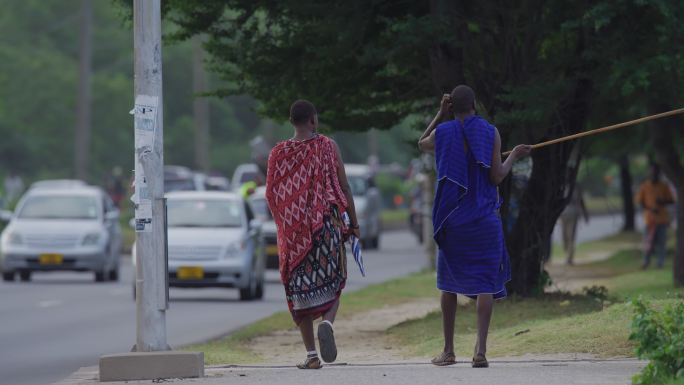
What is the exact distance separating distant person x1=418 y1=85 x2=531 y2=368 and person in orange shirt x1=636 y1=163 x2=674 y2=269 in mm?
16438

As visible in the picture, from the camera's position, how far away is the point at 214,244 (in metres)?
22.8

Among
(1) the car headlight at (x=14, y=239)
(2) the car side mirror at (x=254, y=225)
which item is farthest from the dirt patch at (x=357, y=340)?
(1) the car headlight at (x=14, y=239)

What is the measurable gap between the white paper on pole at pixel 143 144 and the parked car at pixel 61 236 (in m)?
16.7

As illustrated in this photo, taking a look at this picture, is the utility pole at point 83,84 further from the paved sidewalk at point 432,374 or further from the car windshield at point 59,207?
the paved sidewalk at point 432,374

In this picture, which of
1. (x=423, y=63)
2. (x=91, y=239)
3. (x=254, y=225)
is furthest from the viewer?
(x=91, y=239)

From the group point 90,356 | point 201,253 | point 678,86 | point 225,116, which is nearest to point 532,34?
point 678,86

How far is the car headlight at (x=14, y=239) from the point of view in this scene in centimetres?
2681

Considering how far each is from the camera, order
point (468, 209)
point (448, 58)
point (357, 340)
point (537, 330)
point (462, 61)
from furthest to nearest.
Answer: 1. point (462, 61)
2. point (448, 58)
3. point (357, 340)
4. point (537, 330)
5. point (468, 209)

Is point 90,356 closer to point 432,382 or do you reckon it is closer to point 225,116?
point 432,382

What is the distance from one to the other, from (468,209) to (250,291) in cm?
1305

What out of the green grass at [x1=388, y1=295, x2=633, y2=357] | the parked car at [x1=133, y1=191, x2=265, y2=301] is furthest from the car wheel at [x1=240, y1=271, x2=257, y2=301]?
the green grass at [x1=388, y1=295, x2=633, y2=357]

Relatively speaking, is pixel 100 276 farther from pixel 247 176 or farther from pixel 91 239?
pixel 247 176

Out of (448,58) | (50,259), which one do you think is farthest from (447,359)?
(50,259)

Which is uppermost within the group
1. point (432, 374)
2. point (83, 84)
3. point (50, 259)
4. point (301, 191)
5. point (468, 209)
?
point (83, 84)
